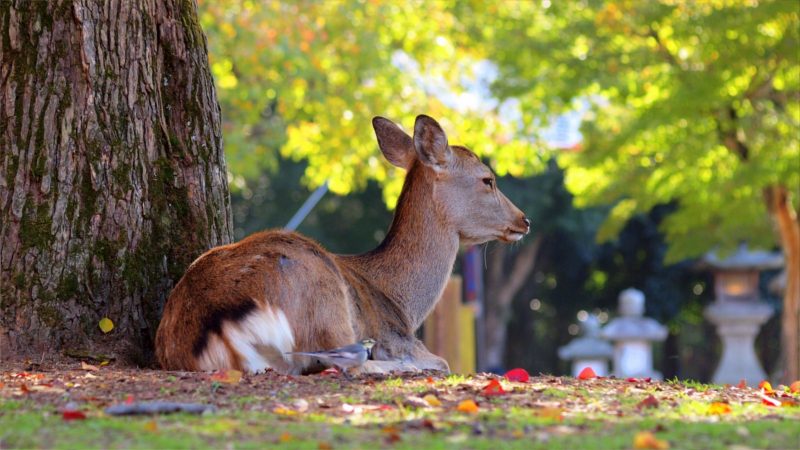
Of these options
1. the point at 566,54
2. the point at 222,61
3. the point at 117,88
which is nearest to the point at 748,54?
the point at 566,54

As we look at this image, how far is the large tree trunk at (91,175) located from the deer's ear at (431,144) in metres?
1.47

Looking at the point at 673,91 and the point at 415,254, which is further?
the point at 673,91

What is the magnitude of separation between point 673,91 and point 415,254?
870 centimetres

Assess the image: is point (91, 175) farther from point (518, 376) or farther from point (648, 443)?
point (648, 443)

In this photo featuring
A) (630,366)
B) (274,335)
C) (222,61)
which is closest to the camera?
(274,335)

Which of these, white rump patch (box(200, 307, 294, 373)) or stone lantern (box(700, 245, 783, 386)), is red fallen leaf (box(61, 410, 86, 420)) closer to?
white rump patch (box(200, 307, 294, 373))

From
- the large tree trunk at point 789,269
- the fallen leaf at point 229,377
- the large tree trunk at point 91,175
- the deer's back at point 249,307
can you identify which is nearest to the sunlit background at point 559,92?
the large tree trunk at point 789,269

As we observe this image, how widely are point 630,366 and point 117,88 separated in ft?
71.1

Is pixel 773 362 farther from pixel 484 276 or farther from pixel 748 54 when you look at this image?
pixel 748 54

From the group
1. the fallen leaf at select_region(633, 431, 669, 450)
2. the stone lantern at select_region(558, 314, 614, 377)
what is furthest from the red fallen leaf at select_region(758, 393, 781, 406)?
the stone lantern at select_region(558, 314, 614, 377)

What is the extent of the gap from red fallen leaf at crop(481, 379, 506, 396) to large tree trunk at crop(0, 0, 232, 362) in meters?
2.35

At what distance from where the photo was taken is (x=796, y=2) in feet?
48.3

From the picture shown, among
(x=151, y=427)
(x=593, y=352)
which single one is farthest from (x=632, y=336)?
(x=151, y=427)

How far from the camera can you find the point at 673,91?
1641 centimetres
